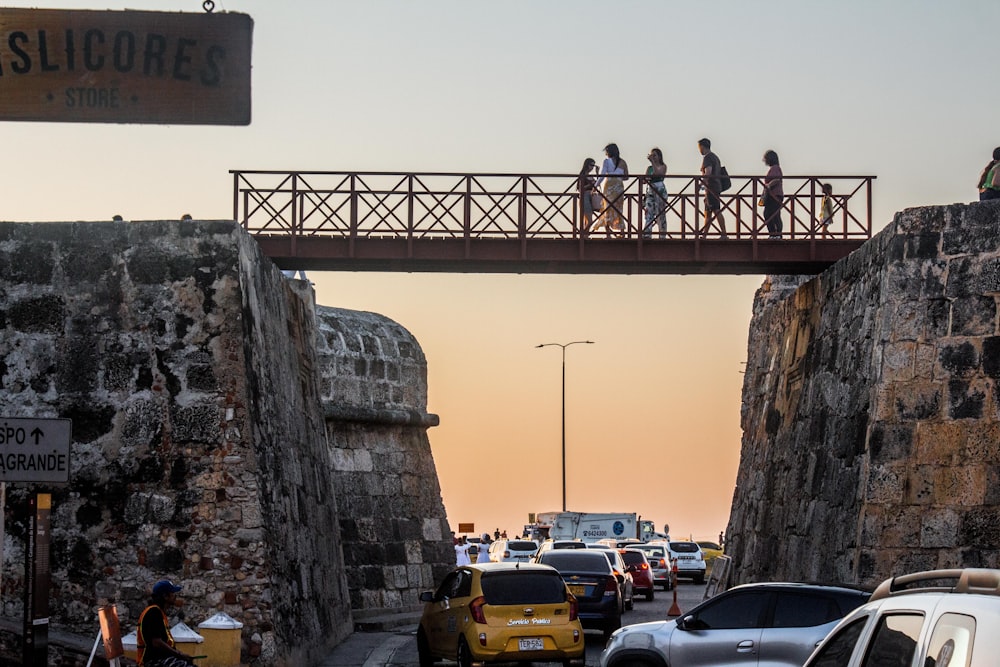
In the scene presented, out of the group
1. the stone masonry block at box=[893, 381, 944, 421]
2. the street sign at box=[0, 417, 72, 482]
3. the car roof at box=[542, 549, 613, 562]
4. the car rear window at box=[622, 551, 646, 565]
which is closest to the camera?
the street sign at box=[0, 417, 72, 482]

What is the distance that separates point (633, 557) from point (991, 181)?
19.3 meters

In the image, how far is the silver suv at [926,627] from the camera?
620cm

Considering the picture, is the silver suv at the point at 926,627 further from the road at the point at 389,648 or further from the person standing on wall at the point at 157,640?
the road at the point at 389,648

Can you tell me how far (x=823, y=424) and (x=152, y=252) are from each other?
10.1 metres

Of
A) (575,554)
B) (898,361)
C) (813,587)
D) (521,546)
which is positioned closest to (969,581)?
(813,587)

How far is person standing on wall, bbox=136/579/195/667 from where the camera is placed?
41.7 feet

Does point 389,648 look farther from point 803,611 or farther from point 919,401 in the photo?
point 803,611

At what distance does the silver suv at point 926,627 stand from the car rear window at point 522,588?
11.8 meters

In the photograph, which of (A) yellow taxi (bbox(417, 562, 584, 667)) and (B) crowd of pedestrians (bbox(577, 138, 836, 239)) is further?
(B) crowd of pedestrians (bbox(577, 138, 836, 239))

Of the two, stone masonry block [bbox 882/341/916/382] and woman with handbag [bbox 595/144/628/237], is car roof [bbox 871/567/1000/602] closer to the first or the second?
stone masonry block [bbox 882/341/916/382]

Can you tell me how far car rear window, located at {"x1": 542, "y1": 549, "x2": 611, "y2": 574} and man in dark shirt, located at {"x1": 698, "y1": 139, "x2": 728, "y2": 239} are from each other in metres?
6.07

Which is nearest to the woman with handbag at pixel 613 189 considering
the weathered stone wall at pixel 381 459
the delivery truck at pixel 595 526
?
the weathered stone wall at pixel 381 459

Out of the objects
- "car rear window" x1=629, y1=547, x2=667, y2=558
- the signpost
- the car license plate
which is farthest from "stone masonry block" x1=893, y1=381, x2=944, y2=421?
"car rear window" x1=629, y1=547, x2=667, y2=558

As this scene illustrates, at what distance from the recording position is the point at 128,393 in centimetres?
1989
